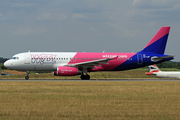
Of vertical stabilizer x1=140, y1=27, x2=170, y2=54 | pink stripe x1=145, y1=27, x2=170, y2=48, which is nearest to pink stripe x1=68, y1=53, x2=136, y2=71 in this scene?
vertical stabilizer x1=140, y1=27, x2=170, y2=54

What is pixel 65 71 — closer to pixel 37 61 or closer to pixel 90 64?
pixel 90 64

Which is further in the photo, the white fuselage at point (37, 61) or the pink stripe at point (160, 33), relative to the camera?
the pink stripe at point (160, 33)

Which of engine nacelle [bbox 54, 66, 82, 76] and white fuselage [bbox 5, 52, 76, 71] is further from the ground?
white fuselage [bbox 5, 52, 76, 71]

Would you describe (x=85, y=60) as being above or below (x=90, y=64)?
above

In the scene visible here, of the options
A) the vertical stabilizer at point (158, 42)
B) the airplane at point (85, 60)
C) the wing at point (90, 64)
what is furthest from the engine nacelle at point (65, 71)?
the vertical stabilizer at point (158, 42)

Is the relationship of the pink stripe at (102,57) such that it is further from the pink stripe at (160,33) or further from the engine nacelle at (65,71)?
the pink stripe at (160,33)

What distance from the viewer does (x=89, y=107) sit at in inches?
559

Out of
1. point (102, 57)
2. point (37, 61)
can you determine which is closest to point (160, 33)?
point (102, 57)

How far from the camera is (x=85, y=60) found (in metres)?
41.4

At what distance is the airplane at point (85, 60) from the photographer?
39719 mm

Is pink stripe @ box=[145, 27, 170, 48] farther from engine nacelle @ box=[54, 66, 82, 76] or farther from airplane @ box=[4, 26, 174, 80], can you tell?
engine nacelle @ box=[54, 66, 82, 76]

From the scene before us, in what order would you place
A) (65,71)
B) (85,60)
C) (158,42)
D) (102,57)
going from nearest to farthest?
(65,71) < (85,60) < (102,57) < (158,42)

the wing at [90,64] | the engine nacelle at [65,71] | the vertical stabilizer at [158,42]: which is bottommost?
the engine nacelle at [65,71]

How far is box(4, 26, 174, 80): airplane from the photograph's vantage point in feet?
130
